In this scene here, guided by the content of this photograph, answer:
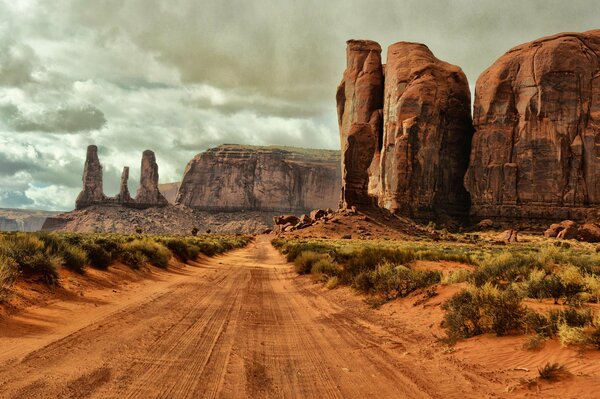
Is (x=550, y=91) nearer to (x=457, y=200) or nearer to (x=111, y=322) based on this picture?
(x=457, y=200)

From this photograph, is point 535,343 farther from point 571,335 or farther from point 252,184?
point 252,184

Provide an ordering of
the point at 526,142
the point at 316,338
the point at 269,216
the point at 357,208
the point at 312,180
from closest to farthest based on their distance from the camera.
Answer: the point at 316,338 → the point at 357,208 → the point at 526,142 → the point at 269,216 → the point at 312,180

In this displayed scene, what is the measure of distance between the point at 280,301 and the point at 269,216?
160914 mm

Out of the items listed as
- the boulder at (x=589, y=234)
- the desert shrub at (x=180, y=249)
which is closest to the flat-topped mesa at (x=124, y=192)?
the desert shrub at (x=180, y=249)

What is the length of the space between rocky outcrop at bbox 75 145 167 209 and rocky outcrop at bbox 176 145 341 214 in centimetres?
2863

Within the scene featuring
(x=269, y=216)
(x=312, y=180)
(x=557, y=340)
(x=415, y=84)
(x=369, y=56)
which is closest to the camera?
(x=557, y=340)

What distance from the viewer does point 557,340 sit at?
5797 mm

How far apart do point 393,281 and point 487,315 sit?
4.72 m

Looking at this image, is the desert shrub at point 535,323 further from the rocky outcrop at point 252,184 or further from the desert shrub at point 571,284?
the rocky outcrop at point 252,184

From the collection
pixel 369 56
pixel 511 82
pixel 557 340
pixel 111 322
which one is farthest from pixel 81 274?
pixel 369 56

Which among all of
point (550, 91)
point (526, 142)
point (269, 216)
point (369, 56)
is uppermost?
point (369, 56)

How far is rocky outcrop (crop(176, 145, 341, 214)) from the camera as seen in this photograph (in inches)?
7121

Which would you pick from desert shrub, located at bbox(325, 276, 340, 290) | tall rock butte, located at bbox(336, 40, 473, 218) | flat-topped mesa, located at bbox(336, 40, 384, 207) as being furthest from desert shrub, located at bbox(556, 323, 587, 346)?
flat-topped mesa, located at bbox(336, 40, 384, 207)

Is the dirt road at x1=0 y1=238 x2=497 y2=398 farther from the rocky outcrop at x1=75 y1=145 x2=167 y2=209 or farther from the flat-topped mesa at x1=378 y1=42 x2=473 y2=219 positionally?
the rocky outcrop at x1=75 y1=145 x2=167 y2=209
